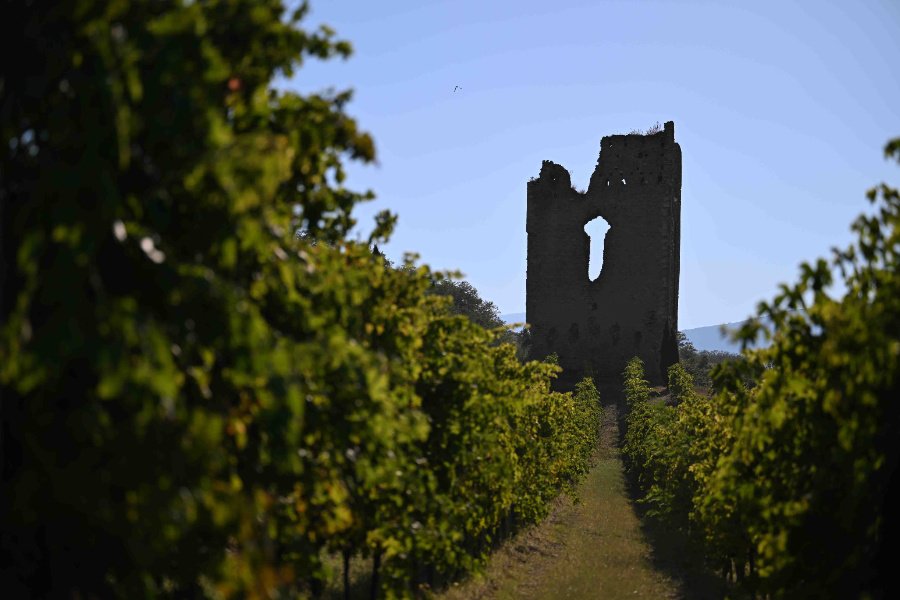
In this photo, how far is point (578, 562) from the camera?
16016 mm

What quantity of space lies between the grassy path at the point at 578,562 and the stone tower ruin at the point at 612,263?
844 inches

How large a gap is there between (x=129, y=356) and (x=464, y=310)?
81964 millimetres

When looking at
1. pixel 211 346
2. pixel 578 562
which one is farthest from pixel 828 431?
pixel 578 562

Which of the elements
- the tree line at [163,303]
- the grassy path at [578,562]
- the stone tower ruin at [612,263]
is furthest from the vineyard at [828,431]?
the stone tower ruin at [612,263]

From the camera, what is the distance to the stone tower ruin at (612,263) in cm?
4478

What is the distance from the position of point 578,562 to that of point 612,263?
101 feet

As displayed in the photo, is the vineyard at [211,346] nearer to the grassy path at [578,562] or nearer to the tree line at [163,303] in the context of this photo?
the tree line at [163,303]

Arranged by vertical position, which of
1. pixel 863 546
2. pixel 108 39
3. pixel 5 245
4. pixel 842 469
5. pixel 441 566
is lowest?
pixel 441 566

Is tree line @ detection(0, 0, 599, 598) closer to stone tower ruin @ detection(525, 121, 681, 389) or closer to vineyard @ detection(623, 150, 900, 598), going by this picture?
vineyard @ detection(623, 150, 900, 598)

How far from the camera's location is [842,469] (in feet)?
17.5

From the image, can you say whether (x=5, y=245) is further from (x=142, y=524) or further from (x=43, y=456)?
(x=142, y=524)

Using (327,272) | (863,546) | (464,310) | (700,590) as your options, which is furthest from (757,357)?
(464,310)

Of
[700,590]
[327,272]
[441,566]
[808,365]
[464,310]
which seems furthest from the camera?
[464,310]

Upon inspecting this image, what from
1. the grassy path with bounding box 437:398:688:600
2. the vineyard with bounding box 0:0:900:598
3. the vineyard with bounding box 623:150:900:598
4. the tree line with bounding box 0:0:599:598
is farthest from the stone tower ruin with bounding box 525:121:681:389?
the tree line with bounding box 0:0:599:598
